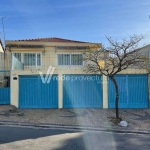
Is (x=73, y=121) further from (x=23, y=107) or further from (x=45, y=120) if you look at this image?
(x=23, y=107)

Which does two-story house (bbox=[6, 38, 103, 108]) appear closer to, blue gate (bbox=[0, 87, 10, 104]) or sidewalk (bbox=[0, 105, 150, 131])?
blue gate (bbox=[0, 87, 10, 104])

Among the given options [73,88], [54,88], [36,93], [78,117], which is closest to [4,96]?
[36,93]

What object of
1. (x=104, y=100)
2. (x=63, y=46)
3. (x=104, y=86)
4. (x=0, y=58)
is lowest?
(x=104, y=100)

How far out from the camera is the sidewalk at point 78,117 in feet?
25.2

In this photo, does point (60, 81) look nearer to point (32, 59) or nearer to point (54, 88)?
point (54, 88)

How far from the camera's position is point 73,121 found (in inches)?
321

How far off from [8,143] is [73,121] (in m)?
3.58

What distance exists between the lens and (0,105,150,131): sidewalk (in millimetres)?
7691

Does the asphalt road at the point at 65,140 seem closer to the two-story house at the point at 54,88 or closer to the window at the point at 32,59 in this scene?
the two-story house at the point at 54,88

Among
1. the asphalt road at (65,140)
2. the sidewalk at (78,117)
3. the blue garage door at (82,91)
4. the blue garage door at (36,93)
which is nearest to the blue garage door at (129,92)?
the sidewalk at (78,117)

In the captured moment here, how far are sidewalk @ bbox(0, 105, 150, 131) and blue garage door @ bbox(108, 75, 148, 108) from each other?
21.3 inches

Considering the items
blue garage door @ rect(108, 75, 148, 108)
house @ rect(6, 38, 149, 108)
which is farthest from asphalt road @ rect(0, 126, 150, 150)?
blue garage door @ rect(108, 75, 148, 108)

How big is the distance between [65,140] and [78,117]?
3.26 metres

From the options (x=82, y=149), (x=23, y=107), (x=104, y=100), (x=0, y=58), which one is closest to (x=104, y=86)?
(x=104, y=100)
